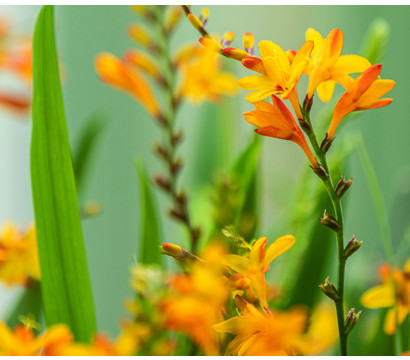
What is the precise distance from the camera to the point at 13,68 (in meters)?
0.34

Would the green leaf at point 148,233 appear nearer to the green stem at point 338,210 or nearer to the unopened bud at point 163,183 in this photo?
the unopened bud at point 163,183

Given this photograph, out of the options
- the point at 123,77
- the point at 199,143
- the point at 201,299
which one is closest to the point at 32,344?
the point at 201,299

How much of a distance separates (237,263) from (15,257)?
0.13 meters

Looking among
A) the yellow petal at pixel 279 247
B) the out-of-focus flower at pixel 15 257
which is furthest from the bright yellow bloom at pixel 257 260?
the out-of-focus flower at pixel 15 257

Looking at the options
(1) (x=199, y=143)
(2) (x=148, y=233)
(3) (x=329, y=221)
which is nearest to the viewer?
(3) (x=329, y=221)

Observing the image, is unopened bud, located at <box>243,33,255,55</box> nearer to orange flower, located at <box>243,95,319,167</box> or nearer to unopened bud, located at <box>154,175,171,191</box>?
orange flower, located at <box>243,95,319,167</box>

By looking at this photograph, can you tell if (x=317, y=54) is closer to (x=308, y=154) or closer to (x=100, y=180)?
(x=308, y=154)

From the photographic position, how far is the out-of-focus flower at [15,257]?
0.74ft

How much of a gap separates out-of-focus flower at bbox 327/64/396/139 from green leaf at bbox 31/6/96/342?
103 millimetres

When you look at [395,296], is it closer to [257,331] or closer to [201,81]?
[257,331]

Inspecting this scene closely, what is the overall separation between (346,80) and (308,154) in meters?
0.03

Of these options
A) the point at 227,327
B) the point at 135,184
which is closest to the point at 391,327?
the point at 227,327

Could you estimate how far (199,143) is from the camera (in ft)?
1.61

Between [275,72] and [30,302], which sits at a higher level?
[275,72]
